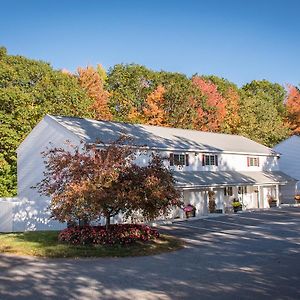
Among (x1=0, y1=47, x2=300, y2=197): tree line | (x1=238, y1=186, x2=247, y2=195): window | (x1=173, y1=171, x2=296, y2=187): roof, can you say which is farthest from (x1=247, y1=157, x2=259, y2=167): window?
(x1=0, y1=47, x2=300, y2=197): tree line

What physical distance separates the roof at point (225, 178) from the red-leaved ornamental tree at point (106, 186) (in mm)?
13902

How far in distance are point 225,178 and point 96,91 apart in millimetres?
26789

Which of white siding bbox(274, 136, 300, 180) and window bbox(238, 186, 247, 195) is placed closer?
window bbox(238, 186, 247, 195)

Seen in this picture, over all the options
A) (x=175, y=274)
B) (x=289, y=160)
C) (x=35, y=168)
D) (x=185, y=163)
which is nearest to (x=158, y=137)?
(x=185, y=163)

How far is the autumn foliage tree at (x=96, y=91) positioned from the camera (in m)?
60.0

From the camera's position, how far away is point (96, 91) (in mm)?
61125

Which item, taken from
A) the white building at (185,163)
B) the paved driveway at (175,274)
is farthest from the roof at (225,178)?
the paved driveway at (175,274)

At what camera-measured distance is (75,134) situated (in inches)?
1275

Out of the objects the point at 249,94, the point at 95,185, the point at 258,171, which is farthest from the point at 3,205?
the point at 249,94

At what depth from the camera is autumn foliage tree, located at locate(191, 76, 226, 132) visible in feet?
213

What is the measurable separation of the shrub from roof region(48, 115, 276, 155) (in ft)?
34.0

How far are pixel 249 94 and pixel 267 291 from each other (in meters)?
74.4

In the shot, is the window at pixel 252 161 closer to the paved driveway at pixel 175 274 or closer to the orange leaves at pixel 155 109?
the orange leaves at pixel 155 109

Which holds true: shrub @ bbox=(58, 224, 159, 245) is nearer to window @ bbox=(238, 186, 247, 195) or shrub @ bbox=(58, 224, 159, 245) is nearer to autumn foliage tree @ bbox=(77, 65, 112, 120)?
window @ bbox=(238, 186, 247, 195)
